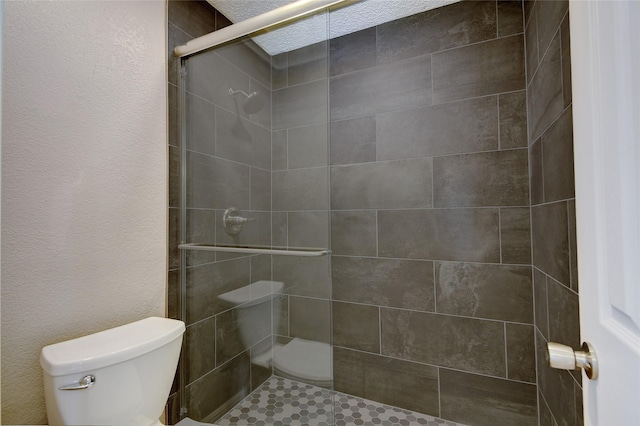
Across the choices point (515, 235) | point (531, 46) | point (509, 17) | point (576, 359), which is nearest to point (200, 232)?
point (576, 359)

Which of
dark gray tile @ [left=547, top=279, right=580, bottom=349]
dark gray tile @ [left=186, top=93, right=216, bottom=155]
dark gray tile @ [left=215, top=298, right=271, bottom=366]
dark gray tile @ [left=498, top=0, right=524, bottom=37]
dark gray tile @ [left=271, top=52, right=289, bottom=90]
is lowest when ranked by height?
dark gray tile @ [left=215, top=298, right=271, bottom=366]

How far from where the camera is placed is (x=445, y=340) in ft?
5.23

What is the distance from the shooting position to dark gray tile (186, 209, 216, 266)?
1409mm

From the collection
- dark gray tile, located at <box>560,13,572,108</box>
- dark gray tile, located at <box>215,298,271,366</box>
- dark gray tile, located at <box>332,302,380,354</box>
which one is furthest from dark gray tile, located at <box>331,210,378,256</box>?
dark gray tile, located at <box>560,13,572,108</box>

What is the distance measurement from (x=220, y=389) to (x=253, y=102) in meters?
1.41

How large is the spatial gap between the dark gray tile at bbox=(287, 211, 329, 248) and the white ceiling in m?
0.75

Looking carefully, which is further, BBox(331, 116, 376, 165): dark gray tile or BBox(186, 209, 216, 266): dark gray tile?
BBox(331, 116, 376, 165): dark gray tile

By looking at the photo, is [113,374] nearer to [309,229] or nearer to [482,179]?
[309,229]

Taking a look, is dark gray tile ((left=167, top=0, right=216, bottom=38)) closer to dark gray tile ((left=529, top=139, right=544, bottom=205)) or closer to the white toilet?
the white toilet

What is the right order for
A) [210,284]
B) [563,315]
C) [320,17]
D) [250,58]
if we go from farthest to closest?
[210,284], [250,58], [320,17], [563,315]

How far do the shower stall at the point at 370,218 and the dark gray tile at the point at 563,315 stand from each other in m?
0.01

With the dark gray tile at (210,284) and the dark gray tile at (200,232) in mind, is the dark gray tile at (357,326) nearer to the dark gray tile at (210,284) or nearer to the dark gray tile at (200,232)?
the dark gray tile at (210,284)

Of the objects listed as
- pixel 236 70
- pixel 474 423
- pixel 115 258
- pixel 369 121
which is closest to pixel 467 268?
pixel 474 423

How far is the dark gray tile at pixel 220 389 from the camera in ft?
4.43
